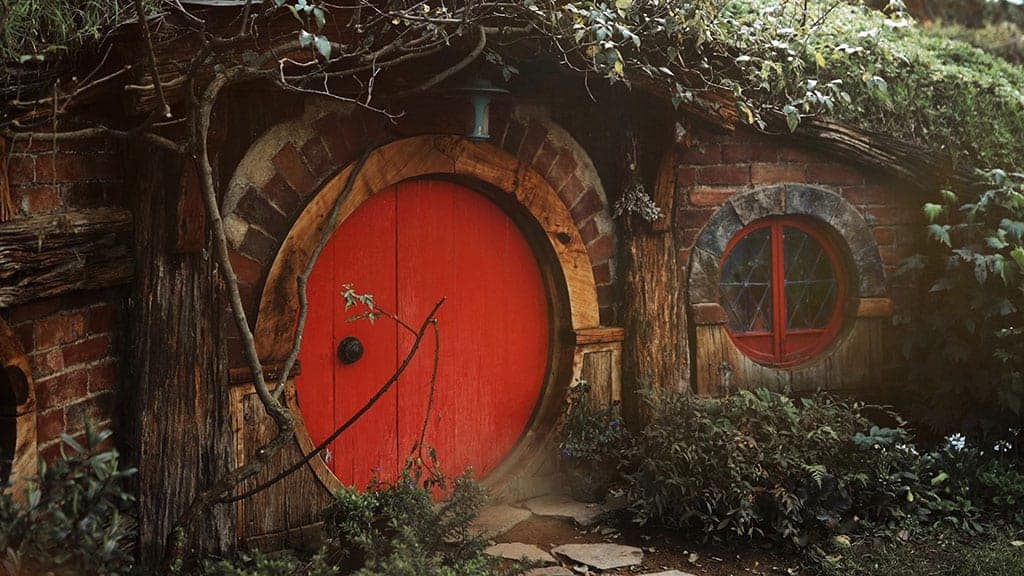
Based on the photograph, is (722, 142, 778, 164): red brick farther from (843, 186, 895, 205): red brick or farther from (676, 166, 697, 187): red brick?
(843, 186, 895, 205): red brick

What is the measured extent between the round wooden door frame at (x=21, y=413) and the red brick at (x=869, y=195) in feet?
15.7

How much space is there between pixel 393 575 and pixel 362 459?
58.5 inches

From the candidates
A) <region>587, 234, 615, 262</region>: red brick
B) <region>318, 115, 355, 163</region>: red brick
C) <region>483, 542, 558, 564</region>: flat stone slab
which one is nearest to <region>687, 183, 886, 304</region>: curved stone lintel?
<region>587, 234, 615, 262</region>: red brick

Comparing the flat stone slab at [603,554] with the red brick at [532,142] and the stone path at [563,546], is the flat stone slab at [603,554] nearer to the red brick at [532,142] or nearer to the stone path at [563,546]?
the stone path at [563,546]

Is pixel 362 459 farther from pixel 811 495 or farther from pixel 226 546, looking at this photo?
pixel 811 495

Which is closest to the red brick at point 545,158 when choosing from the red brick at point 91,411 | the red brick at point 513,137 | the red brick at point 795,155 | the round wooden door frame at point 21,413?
the red brick at point 513,137

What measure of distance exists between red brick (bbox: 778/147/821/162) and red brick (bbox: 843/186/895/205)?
0.32 metres

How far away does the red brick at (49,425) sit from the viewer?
342 cm

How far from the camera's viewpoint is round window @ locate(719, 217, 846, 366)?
19.7 feet

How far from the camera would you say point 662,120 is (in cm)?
548

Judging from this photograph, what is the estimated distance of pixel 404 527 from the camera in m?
3.79

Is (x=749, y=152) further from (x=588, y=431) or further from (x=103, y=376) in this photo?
(x=103, y=376)

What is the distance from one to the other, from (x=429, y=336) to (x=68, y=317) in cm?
202

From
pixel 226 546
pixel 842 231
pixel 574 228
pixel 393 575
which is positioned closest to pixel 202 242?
pixel 226 546
